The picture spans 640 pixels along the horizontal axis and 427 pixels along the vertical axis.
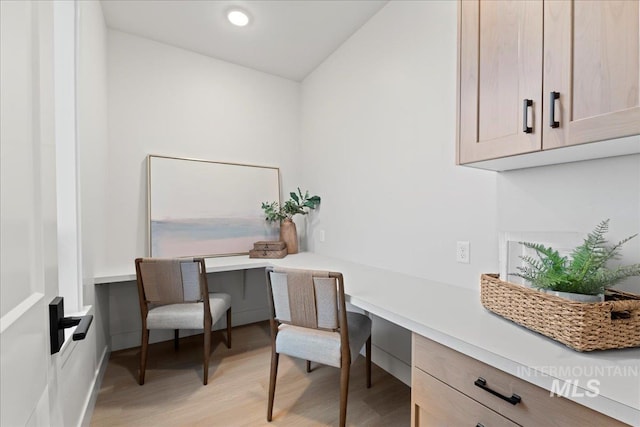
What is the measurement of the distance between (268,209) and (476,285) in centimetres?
204

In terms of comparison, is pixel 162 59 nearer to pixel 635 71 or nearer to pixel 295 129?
pixel 295 129

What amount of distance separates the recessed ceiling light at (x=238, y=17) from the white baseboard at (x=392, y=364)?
276 cm

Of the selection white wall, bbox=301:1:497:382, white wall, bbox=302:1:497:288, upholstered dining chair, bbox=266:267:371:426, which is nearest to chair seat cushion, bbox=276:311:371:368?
upholstered dining chair, bbox=266:267:371:426

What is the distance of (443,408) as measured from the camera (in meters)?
0.97

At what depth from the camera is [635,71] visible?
766 mm

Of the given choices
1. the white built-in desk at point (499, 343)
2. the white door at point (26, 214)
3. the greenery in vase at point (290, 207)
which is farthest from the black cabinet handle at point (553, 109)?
the greenery in vase at point (290, 207)

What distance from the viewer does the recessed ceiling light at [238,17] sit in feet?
7.12

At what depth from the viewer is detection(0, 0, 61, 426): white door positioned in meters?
0.51

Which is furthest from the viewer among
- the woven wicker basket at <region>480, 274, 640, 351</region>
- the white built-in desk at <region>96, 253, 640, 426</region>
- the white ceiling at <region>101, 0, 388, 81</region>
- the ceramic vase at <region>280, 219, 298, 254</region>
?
the ceramic vase at <region>280, 219, 298, 254</region>

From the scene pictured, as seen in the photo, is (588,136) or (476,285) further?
(476,285)

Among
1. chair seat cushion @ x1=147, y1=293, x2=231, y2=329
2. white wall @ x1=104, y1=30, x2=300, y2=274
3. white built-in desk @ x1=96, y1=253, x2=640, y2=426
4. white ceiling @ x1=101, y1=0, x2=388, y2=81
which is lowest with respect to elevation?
chair seat cushion @ x1=147, y1=293, x2=231, y2=329

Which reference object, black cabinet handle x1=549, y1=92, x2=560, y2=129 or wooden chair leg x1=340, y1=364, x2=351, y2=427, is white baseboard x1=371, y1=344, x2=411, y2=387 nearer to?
wooden chair leg x1=340, y1=364, x2=351, y2=427

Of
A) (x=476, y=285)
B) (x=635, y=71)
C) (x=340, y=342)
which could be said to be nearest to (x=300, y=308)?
(x=340, y=342)

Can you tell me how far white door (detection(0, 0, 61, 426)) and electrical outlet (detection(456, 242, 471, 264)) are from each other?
5.53 feet
